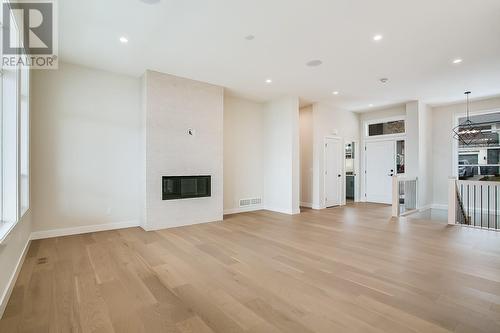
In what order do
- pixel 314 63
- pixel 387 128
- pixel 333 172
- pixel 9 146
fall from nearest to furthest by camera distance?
pixel 9 146 < pixel 314 63 < pixel 333 172 < pixel 387 128

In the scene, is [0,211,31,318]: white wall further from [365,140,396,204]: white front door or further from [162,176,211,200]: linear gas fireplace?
[365,140,396,204]: white front door

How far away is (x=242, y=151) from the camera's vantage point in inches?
277

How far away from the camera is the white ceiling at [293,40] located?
300cm

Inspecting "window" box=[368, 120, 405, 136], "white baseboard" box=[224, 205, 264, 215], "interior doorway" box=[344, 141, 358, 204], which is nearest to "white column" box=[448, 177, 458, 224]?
"window" box=[368, 120, 405, 136]

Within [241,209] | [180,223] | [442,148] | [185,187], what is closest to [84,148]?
[185,187]

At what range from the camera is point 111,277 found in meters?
2.87

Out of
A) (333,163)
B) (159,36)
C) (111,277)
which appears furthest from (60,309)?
(333,163)

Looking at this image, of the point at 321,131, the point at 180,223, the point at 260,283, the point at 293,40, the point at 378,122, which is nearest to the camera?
the point at 260,283

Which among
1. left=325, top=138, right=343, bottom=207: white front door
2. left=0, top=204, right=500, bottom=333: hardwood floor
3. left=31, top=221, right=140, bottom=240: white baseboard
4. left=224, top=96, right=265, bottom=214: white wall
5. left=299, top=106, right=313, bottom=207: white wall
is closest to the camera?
left=0, top=204, right=500, bottom=333: hardwood floor

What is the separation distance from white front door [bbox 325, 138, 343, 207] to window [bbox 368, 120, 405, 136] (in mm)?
1618

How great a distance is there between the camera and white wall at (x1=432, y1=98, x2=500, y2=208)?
7648 mm

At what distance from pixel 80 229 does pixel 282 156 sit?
500cm

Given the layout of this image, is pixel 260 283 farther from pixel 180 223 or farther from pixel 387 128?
pixel 387 128

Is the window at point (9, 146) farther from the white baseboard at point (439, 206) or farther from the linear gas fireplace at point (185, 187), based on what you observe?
the white baseboard at point (439, 206)
